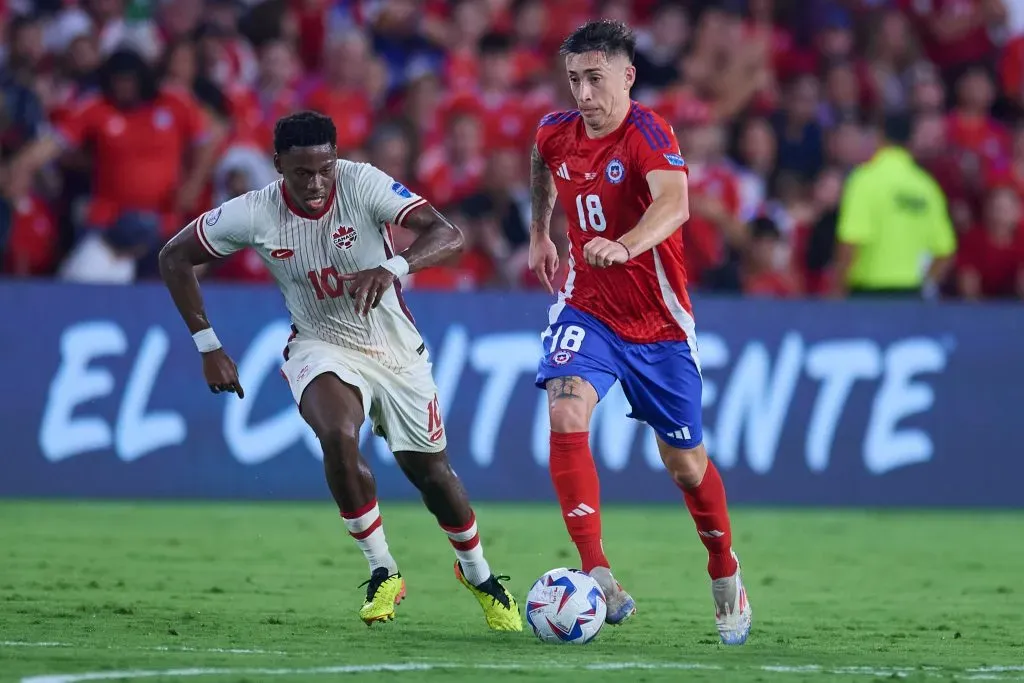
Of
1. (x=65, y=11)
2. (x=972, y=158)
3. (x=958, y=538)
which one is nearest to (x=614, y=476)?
(x=958, y=538)

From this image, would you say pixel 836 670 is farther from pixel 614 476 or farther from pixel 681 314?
pixel 614 476

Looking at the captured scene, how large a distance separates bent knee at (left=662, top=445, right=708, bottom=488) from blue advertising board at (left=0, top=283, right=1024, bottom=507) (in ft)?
18.0

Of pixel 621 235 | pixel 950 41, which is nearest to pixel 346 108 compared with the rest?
pixel 950 41

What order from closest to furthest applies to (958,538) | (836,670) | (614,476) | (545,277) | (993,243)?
(836,670) → (545,277) → (958,538) → (614,476) → (993,243)

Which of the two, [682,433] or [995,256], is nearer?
[682,433]

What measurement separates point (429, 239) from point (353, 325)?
0.58 meters

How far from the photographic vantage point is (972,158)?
16.1 m

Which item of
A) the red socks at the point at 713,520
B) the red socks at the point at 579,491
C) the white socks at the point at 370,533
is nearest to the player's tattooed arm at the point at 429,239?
the red socks at the point at 579,491

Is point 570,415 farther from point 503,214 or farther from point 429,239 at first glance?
point 503,214

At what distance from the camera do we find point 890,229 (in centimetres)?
1421

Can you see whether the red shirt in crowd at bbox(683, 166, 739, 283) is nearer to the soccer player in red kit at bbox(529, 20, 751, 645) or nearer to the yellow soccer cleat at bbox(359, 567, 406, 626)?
the soccer player in red kit at bbox(529, 20, 751, 645)

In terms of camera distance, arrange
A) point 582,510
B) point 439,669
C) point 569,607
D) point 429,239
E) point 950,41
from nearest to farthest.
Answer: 1. point 439,669
2. point 569,607
3. point 582,510
4. point 429,239
5. point 950,41

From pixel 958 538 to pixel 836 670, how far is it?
19.4 feet

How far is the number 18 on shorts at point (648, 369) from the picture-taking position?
7.30 m
